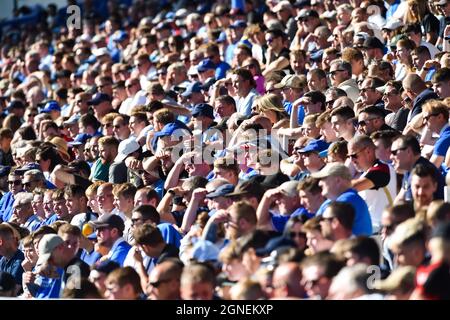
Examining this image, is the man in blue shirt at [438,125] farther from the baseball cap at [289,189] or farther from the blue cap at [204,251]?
the blue cap at [204,251]

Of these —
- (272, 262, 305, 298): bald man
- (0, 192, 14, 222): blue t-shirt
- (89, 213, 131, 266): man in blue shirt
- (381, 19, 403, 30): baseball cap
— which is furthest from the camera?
(381, 19, 403, 30): baseball cap

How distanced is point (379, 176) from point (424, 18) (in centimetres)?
469

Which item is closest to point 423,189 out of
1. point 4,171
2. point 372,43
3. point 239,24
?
point 372,43

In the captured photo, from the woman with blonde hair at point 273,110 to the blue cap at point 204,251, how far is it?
302 centimetres

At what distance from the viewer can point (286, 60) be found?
43.0 ft

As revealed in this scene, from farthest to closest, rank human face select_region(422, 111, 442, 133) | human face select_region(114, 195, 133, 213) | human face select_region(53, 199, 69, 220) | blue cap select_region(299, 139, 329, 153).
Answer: human face select_region(53, 199, 69, 220)
human face select_region(114, 195, 133, 213)
blue cap select_region(299, 139, 329, 153)
human face select_region(422, 111, 442, 133)

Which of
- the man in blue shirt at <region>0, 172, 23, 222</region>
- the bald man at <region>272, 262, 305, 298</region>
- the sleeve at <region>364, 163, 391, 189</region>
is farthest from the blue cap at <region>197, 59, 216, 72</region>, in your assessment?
the bald man at <region>272, 262, 305, 298</region>

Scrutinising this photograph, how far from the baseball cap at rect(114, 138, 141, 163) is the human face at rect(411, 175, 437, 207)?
403 cm

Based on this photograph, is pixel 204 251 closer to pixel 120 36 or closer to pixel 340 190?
pixel 340 190

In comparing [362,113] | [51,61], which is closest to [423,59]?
[362,113]

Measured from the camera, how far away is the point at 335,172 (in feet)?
25.5

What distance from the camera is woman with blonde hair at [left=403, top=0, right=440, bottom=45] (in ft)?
40.0

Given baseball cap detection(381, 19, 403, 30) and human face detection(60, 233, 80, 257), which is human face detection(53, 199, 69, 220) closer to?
human face detection(60, 233, 80, 257)

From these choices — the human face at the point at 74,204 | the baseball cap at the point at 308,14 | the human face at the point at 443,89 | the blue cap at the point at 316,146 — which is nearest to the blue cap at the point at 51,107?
the baseball cap at the point at 308,14
